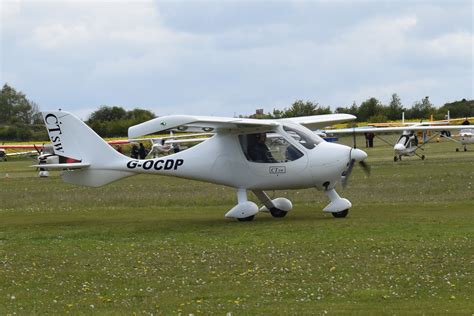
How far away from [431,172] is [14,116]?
10676 centimetres

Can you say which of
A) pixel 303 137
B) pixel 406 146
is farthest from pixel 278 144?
pixel 406 146

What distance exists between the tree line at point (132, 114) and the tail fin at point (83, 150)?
80735 mm

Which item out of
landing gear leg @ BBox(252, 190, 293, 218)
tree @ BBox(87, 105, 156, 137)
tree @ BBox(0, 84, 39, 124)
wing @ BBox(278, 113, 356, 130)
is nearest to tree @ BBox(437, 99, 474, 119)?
tree @ BBox(87, 105, 156, 137)

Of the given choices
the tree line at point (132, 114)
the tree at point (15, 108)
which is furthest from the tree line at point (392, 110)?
the tree at point (15, 108)

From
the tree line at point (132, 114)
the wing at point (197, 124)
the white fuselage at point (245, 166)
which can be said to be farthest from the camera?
the tree line at point (132, 114)

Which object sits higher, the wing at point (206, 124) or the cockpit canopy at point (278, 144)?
the wing at point (206, 124)

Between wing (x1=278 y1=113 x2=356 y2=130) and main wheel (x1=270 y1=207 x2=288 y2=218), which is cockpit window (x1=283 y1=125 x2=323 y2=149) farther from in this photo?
wing (x1=278 y1=113 x2=356 y2=130)

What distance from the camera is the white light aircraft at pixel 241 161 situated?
20344 mm

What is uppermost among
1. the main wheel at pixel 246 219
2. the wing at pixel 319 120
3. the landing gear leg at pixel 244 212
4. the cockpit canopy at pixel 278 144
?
the wing at pixel 319 120

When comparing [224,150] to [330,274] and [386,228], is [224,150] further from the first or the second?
[330,274]

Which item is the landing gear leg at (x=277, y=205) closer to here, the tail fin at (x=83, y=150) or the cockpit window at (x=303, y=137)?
the cockpit window at (x=303, y=137)

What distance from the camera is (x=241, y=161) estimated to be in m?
21.1

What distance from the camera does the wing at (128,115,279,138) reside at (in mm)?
18559

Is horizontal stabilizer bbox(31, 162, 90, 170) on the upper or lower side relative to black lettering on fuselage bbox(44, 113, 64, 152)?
lower
